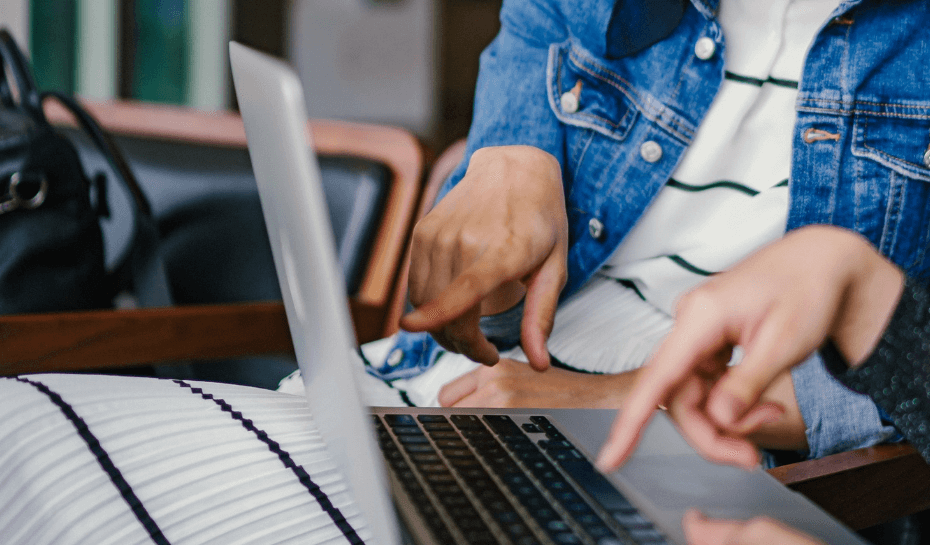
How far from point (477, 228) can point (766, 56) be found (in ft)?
1.09

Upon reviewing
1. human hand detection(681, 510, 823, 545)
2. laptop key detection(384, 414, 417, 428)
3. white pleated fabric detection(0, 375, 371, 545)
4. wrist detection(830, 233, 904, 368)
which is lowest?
white pleated fabric detection(0, 375, 371, 545)

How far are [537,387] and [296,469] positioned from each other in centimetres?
26

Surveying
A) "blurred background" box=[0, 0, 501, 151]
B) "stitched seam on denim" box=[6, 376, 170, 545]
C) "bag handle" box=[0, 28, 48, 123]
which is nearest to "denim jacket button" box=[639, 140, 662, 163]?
"stitched seam on denim" box=[6, 376, 170, 545]

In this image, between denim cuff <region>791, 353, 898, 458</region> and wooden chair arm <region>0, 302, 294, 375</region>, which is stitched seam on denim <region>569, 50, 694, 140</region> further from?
wooden chair arm <region>0, 302, 294, 375</region>

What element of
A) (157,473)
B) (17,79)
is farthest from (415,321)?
(17,79)

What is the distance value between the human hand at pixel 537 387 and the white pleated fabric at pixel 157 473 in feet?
0.64

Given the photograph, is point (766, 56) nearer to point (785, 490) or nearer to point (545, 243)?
point (545, 243)

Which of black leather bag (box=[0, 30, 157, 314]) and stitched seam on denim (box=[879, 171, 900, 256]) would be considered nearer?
stitched seam on denim (box=[879, 171, 900, 256])

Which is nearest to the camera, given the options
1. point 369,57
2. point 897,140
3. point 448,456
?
point 448,456

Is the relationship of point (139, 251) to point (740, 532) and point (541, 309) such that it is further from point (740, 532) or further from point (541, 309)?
point (740, 532)

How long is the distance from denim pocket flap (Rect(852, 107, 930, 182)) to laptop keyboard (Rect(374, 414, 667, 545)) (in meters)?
0.40

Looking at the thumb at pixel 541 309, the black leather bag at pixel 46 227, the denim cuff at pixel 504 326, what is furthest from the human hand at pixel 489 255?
the black leather bag at pixel 46 227

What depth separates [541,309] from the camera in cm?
52

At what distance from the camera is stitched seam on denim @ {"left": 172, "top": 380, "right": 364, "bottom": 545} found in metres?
0.40
